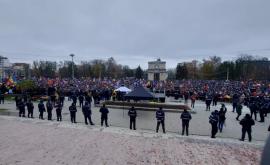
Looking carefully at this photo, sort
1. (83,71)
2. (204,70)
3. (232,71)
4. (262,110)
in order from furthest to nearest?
(83,71), (204,70), (232,71), (262,110)

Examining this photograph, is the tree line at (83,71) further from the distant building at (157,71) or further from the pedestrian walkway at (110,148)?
the pedestrian walkway at (110,148)

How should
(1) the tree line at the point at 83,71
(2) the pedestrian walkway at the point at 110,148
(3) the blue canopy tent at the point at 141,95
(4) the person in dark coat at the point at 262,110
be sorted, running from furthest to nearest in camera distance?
(1) the tree line at the point at 83,71 < (3) the blue canopy tent at the point at 141,95 < (4) the person in dark coat at the point at 262,110 < (2) the pedestrian walkway at the point at 110,148

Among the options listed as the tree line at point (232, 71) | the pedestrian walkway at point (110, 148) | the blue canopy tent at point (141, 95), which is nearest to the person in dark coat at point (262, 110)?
the blue canopy tent at point (141, 95)

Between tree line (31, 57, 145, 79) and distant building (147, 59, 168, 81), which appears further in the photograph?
tree line (31, 57, 145, 79)

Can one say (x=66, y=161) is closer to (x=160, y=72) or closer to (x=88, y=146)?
(x=88, y=146)

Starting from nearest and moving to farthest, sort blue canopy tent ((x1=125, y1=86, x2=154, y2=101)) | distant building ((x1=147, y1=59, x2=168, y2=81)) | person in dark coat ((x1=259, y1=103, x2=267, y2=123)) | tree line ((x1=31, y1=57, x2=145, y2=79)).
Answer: person in dark coat ((x1=259, y1=103, x2=267, y2=123)) → blue canopy tent ((x1=125, y1=86, x2=154, y2=101)) → distant building ((x1=147, y1=59, x2=168, y2=81)) → tree line ((x1=31, y1=57, x2=145, y2=79))

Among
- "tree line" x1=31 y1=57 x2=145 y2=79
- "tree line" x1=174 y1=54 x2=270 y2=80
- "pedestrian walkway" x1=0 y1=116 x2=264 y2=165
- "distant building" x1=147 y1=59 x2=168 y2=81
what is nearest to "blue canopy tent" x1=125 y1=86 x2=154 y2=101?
"pedestrian walkway" x1=0 y1=116 x2=264 y2=165

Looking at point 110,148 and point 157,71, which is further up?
point 157,71

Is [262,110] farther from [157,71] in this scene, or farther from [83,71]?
[83,71]

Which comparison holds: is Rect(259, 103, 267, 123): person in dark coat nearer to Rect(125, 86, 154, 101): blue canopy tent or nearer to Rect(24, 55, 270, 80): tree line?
Rect(125, 86, 154, 101): blue canopy tent

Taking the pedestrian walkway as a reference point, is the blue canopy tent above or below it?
above

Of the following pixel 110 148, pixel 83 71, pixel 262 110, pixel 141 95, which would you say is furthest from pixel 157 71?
pixel 110 148

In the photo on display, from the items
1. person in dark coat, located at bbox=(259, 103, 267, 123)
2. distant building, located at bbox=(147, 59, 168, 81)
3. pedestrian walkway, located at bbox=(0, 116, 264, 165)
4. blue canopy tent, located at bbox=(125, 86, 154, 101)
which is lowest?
pedestrian walkway, located at bbox=(0, 116, 264, 165)

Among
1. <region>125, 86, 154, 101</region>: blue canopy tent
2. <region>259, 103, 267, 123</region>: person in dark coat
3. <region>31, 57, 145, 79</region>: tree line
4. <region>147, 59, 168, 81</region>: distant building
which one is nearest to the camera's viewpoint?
<region>259, 103, 267, 123</region>: person in dark coat
